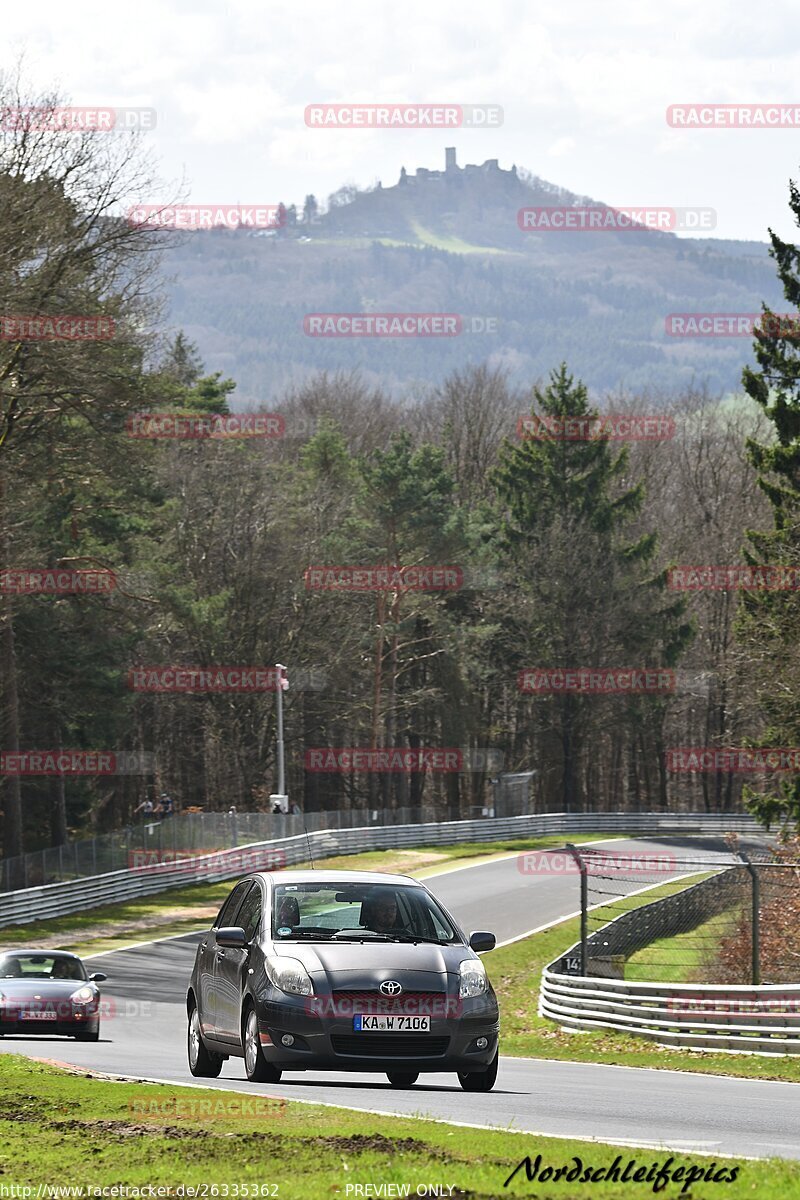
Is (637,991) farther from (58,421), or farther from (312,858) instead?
(312,858)

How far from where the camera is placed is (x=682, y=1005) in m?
22.5

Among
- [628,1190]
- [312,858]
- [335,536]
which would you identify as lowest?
[312,858]

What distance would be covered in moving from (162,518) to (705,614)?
106 ft

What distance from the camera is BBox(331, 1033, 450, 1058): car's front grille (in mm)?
11750

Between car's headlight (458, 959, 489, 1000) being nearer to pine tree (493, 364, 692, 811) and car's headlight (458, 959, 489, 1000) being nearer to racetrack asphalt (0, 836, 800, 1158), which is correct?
racetrack asphalt (0, 836, 800, 1158)

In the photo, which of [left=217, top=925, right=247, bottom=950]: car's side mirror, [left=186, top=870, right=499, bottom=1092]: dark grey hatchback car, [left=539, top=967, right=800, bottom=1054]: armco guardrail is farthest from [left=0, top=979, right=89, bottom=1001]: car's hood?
[left=217, top=925, right=247, bottom=950]: car's side mirror

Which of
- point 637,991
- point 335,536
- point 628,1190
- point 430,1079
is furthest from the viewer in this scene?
point 335,536

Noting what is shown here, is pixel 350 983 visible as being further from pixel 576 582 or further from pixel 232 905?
pixel 576 582

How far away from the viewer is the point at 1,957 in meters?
22.8

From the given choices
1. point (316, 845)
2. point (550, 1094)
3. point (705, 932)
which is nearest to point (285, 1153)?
point (550, 1094)

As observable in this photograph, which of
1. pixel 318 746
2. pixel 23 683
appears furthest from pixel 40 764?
pixel 318 746

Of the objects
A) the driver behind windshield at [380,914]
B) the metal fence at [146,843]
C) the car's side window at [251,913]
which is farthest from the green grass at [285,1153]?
the metal fence at [146,843]

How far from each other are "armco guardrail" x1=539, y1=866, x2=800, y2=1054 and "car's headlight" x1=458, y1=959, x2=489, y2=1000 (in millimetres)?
8533

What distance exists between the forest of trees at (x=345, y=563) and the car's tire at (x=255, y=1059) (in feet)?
83.8
